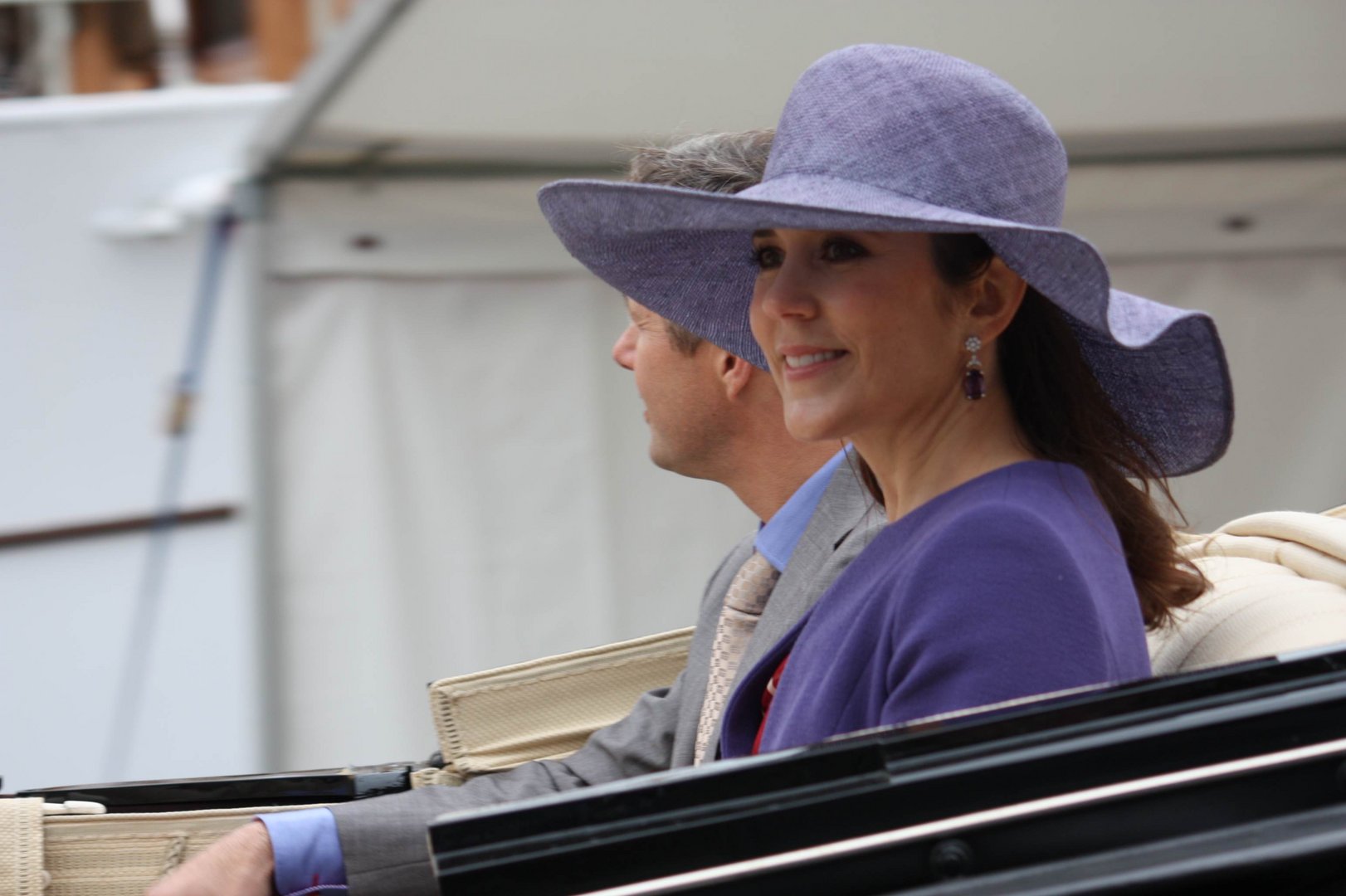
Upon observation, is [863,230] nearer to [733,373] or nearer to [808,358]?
[808,358]

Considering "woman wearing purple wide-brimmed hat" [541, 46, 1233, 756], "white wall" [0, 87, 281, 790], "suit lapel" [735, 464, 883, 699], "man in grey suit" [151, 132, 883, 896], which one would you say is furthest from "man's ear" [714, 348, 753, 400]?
"white wall" [0, 87, 281, 790]

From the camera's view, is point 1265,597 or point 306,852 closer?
point 1265,597

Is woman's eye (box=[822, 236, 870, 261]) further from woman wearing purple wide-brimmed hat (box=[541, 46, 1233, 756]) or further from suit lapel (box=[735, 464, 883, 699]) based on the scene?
suit lapel (box=[735, 464, 883, 699])

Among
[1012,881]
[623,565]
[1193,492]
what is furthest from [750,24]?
[1012,881]

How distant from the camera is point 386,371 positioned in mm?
3645

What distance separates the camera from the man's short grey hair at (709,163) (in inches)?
82.1

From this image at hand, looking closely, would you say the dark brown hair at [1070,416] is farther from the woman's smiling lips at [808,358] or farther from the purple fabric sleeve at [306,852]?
the purple fabric sleeve at [306,852]

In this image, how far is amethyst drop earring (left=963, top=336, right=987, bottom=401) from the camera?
4.83 ft

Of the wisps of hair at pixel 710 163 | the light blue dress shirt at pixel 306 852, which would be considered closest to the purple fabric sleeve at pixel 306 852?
the light blue dress shirt at pixel 306 852

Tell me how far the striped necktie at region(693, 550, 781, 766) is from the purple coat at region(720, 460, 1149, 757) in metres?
0.58

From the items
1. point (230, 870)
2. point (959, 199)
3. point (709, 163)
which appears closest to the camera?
point (959, 199)

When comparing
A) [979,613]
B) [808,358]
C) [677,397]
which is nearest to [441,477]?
[677,397]

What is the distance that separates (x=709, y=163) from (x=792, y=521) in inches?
19.4

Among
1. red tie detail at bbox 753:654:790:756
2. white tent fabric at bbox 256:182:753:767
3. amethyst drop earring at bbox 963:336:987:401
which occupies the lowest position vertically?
white tent fabric at bbox 256:182:753:767
